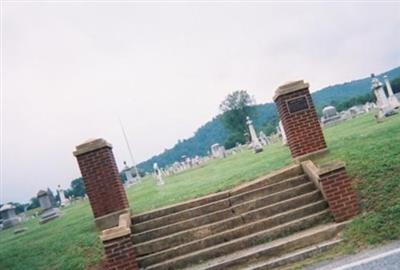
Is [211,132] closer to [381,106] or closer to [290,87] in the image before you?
[381,106]

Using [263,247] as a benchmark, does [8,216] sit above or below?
above

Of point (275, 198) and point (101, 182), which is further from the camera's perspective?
point (101, 182)

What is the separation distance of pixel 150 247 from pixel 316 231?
2.91 meters

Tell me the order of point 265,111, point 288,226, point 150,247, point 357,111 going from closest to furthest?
point 288,226 < point 150,247 < point 357,111 < point 265,111

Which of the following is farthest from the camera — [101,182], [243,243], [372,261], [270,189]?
[101,182]

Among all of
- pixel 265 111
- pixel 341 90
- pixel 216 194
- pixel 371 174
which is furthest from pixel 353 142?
pixel 341 90

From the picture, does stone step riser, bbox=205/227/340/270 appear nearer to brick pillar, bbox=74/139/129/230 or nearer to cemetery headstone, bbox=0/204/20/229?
brick pillar, bbox=74/139/129/230

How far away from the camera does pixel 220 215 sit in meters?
8.70

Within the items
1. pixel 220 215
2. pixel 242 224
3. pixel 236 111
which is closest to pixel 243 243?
pixel 242 224

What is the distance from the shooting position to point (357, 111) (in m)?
34.0

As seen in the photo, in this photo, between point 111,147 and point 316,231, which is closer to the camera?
point 316,231

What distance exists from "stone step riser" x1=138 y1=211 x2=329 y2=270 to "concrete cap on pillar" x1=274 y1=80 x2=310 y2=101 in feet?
9.37

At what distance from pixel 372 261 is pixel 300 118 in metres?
4.33

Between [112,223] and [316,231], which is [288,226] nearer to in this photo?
[316,231]
